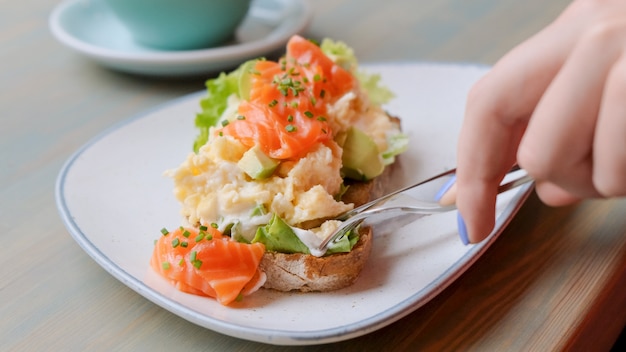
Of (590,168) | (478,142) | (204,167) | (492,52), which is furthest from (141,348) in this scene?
(492,52)

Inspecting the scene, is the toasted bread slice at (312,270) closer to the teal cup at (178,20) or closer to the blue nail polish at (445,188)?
the blue nail polish at (445,188)

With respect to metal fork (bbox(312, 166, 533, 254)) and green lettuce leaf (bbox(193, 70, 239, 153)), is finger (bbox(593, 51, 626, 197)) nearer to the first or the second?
metal fork (bbox(312, 166, 533, 254))

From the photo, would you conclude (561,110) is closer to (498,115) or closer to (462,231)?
(498,115)

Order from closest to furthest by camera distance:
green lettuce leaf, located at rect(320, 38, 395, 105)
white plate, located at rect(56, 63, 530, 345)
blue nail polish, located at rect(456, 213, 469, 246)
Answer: white plate, located at rect(56, 63, 530, 345), blue nail polish, located at rect(456, 213, 469, 246), green lettuce leaf, located at rect(320, 38, 395, 105)

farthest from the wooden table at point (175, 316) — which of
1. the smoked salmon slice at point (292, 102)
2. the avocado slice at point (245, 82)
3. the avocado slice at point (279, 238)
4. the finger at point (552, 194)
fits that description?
the avocado slice at point (245, 82)

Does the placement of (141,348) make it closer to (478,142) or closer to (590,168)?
(478,142)

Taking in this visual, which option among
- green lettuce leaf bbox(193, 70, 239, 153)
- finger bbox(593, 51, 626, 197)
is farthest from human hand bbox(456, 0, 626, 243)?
green lettuce leaf bbox(193, 70, 239, 153)
